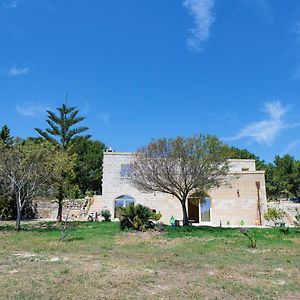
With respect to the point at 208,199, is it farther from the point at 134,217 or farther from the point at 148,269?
the point at 148,269

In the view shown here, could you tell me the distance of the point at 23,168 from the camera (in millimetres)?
18234

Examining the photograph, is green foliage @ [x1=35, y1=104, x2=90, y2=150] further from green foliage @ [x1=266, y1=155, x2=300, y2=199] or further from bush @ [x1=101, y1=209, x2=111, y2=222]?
green foliage @ [x1=266, y1=155, x2=300, y2=199]

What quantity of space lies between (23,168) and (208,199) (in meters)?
13.6

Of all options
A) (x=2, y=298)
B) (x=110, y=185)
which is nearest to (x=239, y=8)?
(x=2, y=298)

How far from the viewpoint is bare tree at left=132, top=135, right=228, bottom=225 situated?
1844 centimetres

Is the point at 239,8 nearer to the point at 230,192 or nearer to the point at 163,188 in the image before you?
the point at 163,188

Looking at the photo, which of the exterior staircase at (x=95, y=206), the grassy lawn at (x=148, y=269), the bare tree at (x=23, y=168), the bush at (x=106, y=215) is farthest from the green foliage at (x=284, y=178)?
the bare tree at (x=23, y=168)

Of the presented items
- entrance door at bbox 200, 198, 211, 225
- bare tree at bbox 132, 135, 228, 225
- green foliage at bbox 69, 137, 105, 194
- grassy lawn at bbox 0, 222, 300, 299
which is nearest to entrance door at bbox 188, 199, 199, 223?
entrance door at bbox 200, 198, 211, 225

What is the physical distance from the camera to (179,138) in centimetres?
1884

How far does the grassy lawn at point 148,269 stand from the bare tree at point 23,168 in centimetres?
591

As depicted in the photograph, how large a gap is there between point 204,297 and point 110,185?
2151 cm

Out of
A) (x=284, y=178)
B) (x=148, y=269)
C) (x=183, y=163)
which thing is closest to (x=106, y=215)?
(x=183, y=163)

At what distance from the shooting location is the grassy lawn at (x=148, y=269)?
5969 mm

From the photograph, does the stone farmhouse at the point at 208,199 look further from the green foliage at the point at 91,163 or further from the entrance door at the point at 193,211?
the green foliage at the point at 91,163
